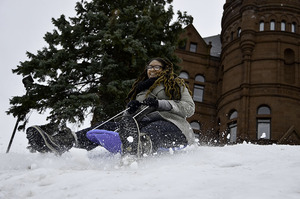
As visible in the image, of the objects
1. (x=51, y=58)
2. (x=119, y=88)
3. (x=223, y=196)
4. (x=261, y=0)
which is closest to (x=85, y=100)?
(x=119, y=88)

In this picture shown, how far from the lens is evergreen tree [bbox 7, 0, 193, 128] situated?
10.9 meters

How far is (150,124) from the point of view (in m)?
4.31

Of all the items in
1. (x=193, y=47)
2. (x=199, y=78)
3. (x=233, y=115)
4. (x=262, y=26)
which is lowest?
(x=233, y=115)

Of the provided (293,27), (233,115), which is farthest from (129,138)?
(293,27)

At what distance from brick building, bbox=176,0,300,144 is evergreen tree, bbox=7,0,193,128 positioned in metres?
9.01

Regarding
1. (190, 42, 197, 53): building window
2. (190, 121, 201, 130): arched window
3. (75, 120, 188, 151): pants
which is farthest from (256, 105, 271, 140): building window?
(75, 120, 188, 151): pants

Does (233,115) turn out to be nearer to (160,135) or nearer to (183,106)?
(183,106)

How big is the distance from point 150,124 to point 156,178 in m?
1.34

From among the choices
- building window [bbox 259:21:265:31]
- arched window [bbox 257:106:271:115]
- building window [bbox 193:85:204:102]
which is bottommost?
arched window [bbox 257:106:271:115]

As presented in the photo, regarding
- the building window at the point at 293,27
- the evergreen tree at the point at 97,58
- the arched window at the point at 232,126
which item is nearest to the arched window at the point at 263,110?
the arched window at the point at 232,126

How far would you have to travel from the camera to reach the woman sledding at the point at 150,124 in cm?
383

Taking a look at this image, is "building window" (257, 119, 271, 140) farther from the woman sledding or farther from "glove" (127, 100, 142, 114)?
"glove" (127, 100, 142, 114)

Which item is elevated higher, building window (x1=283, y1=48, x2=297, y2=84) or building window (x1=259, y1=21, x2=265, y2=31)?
building window (x1=259, y1=21, x2=265, y2=31)

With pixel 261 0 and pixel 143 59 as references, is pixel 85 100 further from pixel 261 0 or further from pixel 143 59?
pixel 261 0
